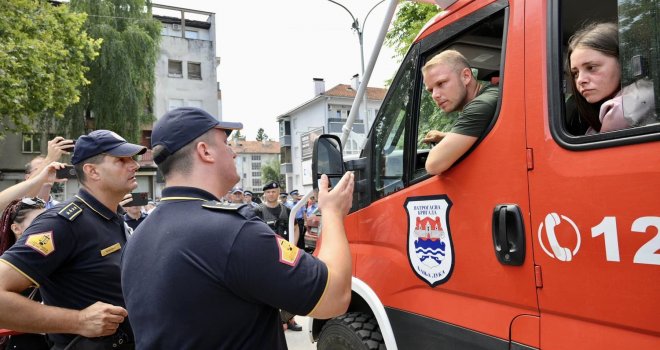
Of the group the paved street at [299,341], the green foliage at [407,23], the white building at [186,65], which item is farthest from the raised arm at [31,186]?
the white building at [186,65]

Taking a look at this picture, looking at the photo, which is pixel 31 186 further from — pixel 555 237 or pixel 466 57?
pixel 555 237

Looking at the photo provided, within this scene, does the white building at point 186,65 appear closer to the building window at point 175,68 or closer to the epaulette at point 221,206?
the building window at point 175,68

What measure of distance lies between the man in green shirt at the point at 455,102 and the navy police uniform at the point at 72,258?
170 centimetres

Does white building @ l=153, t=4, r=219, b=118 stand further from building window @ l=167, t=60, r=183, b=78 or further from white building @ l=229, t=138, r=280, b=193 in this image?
white building @ l=229, t=138, r=280, b=193

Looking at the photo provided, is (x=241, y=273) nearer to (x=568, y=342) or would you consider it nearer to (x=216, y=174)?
(x=216, y=174)

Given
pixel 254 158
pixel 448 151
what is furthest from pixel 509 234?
pixel 254 158

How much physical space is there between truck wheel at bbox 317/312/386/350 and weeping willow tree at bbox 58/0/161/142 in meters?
22.6

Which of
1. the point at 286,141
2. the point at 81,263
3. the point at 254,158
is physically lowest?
the point at 81,263

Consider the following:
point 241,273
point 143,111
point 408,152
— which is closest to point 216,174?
point 241,273

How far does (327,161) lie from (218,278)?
1067 mm

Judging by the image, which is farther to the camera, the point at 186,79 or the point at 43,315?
the point at 186,79

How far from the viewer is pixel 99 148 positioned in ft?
8.16

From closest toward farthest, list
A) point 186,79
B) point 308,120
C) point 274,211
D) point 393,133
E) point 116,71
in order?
1. point 393,133
2. point 274,211
3. point 116,71
4. point 186,79
5. point 308,120

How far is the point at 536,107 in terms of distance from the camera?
5.18ft
